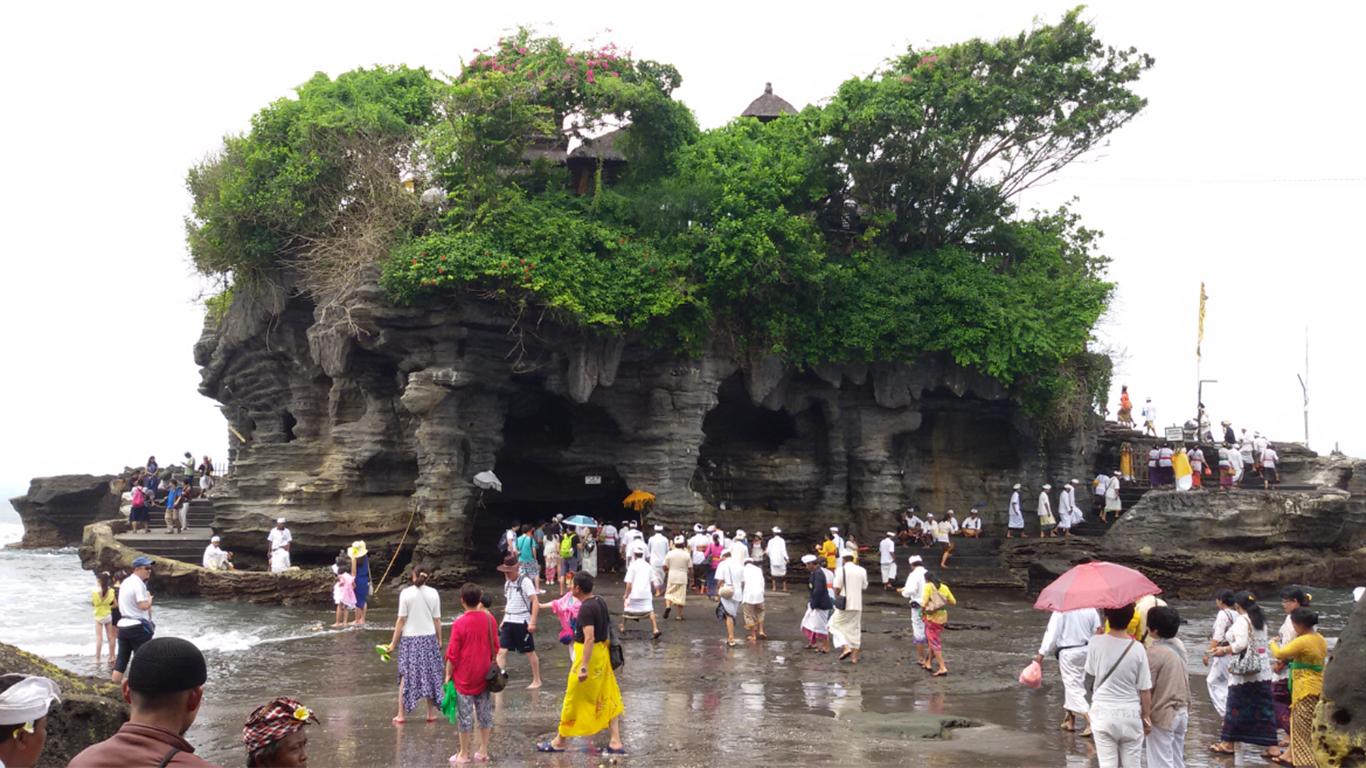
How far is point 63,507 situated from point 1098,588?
50329mm

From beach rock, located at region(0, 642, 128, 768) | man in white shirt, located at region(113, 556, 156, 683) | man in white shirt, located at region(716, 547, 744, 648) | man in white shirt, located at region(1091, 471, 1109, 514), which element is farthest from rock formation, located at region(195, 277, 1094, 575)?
beach rock, located at region(0, 642, 128, 768)

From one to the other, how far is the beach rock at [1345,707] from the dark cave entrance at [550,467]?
22.8 meters

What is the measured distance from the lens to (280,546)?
24375 millimetres

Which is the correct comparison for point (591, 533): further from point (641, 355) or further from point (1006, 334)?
point (1006, 334)

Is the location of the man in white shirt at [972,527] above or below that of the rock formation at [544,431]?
below

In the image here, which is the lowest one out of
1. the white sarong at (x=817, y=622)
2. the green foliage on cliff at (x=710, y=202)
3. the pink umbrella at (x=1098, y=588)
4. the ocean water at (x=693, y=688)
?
the ocean water at (x=693, y=688)

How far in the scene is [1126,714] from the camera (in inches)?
298

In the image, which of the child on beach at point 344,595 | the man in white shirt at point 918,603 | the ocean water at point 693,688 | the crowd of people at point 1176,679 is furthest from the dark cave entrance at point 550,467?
the crowd of people at point 1176,679

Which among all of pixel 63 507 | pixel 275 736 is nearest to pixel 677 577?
pixel 275 736

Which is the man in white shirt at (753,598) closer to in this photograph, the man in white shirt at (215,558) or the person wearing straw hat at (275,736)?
the man in white shirt at (215,558)

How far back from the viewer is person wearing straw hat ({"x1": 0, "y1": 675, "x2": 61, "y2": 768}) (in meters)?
4.05

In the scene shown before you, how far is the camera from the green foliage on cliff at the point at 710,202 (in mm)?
26062

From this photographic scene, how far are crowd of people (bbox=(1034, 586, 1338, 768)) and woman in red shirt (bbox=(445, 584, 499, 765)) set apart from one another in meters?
4.94

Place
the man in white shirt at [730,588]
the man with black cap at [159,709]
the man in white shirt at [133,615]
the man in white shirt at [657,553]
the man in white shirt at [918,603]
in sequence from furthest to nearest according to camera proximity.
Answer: the man in white shirt at [657,553]
the man in white shirt at [730,588]
the man in white shirt at [918,603]
the man in white shirt at [133,615]
the man with black cap at [159,709]
